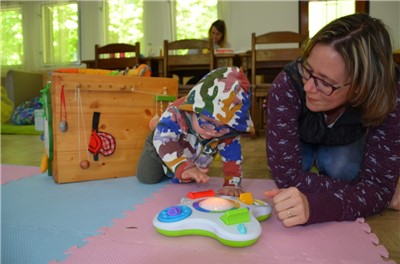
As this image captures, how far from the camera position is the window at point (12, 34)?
468 centimetres

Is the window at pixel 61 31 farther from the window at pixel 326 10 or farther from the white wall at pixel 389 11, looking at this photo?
the white wall at pixel 389 11

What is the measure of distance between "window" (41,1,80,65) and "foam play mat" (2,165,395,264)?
391 cm

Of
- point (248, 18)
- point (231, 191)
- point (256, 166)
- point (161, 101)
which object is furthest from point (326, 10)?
point (231, 191)

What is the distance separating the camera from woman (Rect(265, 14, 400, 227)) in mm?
708

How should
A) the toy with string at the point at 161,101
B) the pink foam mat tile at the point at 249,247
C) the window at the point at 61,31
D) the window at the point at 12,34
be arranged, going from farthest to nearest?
1. the window at the point at 12,34
2. the window at the point at 61,31
3. the toy with string at the point at 161,101
4. the pink foam mat tile at the point at 249,247

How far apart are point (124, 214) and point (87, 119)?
0.49 meters

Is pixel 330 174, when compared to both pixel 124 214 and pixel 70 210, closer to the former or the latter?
pixel 124 214

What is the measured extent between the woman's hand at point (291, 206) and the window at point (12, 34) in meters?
4.92

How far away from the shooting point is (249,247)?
680 mm

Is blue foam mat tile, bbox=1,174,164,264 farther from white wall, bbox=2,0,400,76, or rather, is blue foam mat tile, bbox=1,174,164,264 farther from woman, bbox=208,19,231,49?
white wall, bbox=2,0,400,76

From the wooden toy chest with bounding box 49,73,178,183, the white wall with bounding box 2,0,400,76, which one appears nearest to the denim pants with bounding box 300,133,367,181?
the wooden toy chest with bounding box 49,73,178,183

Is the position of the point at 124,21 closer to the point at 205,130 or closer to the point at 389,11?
the point at 389,11

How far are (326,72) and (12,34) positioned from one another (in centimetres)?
508

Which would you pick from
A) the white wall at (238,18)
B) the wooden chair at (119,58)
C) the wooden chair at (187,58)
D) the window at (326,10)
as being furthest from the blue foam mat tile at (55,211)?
the window at (326,10)
